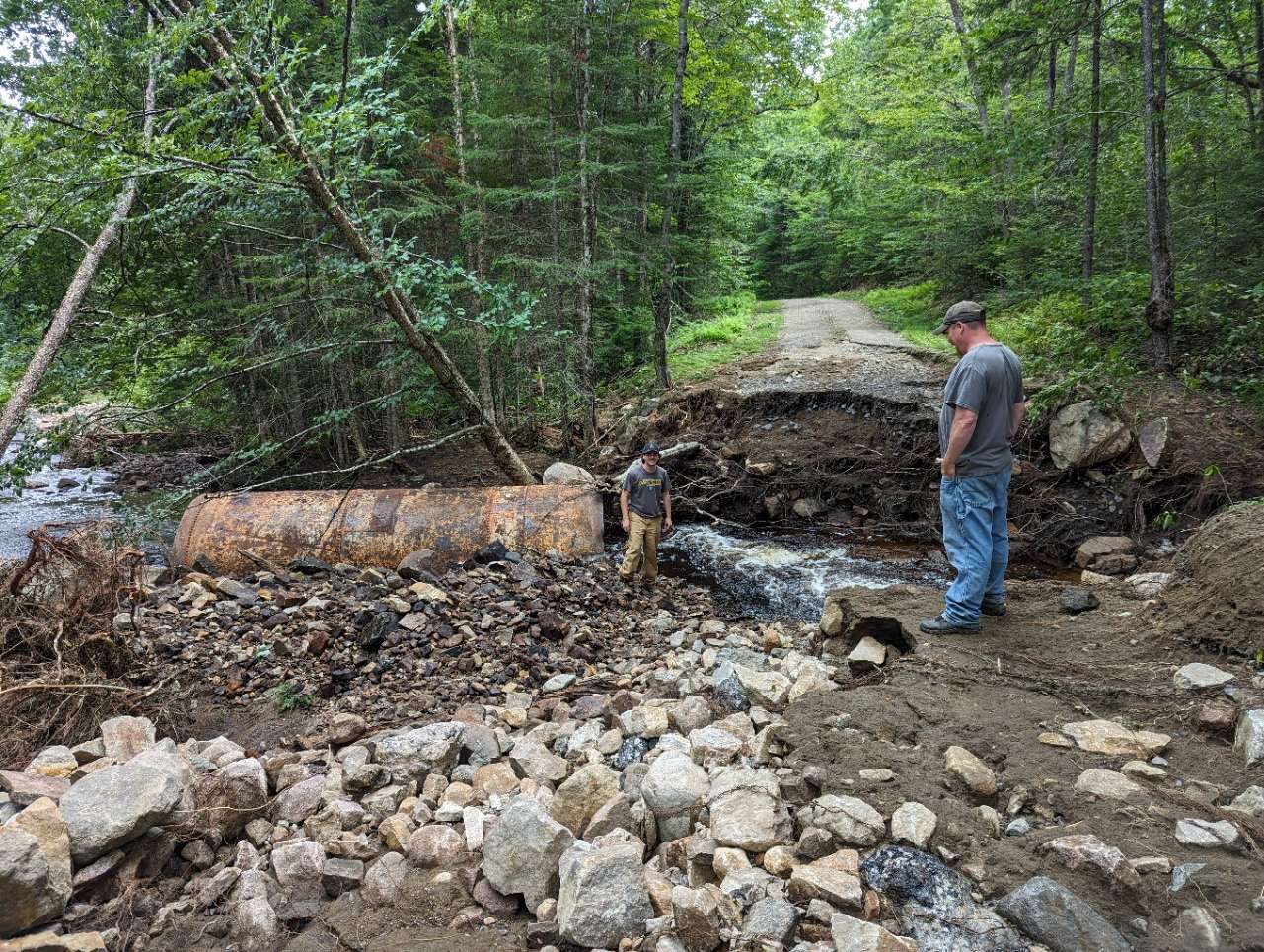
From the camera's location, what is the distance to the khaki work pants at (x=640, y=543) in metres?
7.39

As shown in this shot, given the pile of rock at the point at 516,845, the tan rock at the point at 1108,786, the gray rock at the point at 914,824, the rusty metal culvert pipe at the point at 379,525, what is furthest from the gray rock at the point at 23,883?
the rusty metal culvert pipe at the point at 379,525

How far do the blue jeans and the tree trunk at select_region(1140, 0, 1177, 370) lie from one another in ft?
20.8

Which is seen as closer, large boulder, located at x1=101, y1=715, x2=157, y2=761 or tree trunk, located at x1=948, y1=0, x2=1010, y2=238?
large boulder, located at x1=101, y1=715, x2=157, y2=761

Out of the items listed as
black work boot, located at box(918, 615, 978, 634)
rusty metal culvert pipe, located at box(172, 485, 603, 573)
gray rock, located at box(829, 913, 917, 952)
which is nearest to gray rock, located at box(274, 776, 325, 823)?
gray rock, located at box(829, 913, 917, 952)

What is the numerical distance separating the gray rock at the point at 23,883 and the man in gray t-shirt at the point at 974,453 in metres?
4.44

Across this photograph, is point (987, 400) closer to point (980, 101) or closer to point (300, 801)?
point (300, 801)

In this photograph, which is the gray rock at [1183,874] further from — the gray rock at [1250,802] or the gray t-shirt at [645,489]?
the gray t-shirt at [645,489]

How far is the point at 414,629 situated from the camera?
215 inches

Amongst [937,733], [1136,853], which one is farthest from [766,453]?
[1136,853]

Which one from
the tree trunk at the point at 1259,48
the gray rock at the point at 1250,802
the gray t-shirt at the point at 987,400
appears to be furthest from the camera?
the tree trunk at the point at 1259,48

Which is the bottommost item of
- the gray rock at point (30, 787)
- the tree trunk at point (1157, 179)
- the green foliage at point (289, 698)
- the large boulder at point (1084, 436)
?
the green foliage at point (289, 698)

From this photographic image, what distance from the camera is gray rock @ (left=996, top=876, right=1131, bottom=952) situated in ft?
6.11

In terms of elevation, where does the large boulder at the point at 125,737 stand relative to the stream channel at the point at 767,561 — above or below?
above

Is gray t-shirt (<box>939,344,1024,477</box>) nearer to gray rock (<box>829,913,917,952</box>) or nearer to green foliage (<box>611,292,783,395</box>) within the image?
gray rock (<box>829,913,917,952</box>)
